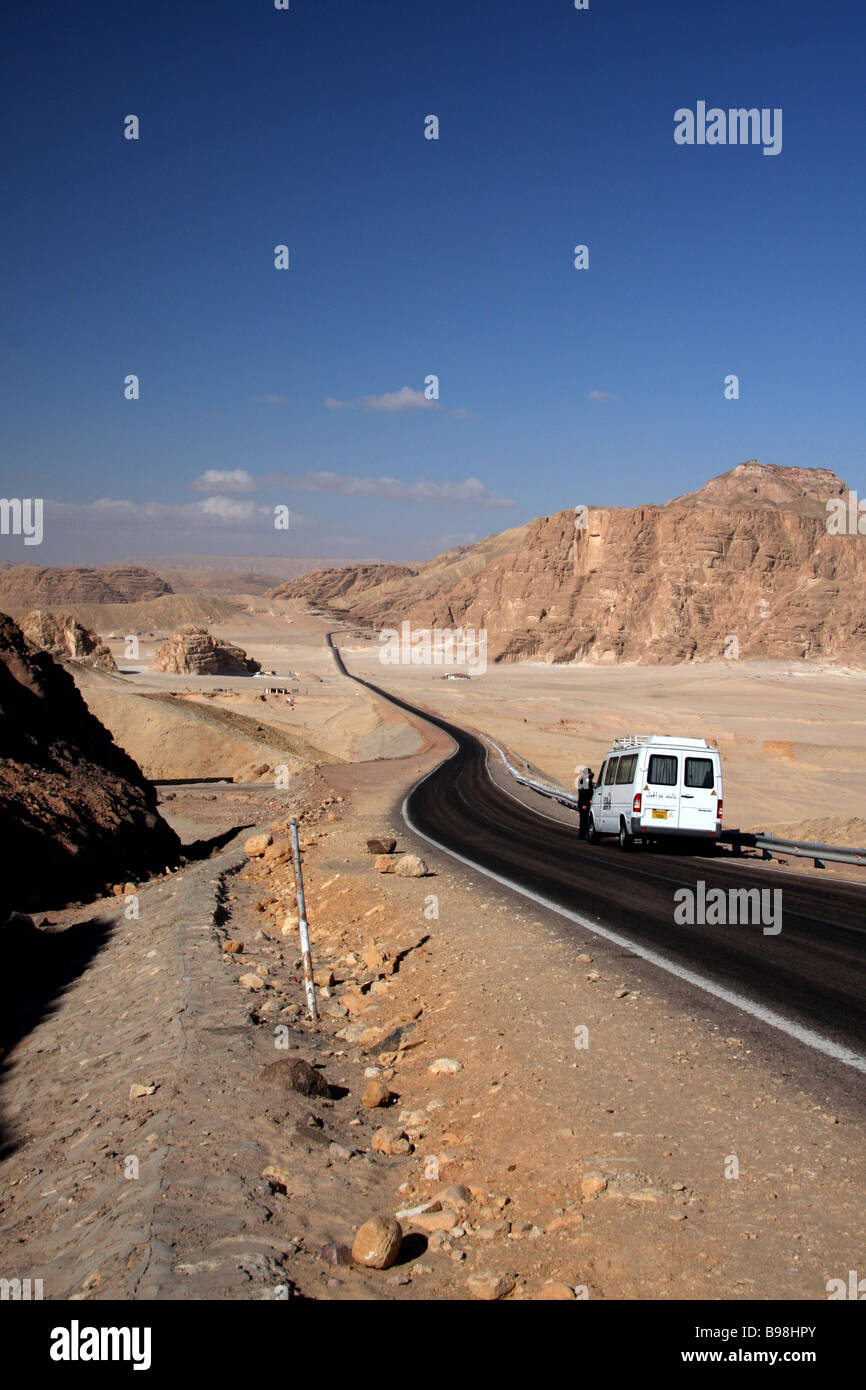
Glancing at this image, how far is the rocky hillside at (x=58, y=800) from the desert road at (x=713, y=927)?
22.0ft

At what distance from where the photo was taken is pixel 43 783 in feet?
59.2

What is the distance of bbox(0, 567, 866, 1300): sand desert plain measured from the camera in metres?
4.29

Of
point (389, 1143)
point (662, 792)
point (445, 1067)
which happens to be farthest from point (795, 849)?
point (389, 1143)

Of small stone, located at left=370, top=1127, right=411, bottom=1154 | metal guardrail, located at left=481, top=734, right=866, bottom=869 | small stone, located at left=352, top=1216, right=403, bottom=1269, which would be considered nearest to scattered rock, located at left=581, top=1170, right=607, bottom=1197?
small stone, located at left=352, top=1216, right=403, bottom=1269

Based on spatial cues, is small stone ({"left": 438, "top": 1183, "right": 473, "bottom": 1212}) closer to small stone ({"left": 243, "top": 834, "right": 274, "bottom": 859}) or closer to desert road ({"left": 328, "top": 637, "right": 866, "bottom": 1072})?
desert road ({"left": 328, "top": 637, "right": 866, "bottom": 1072})

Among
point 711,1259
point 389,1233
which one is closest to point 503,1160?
point 389,1233

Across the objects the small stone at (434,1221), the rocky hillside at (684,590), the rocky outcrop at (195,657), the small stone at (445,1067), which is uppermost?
the rocky hillside at (684,590)

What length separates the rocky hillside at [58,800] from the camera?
16.0 meters

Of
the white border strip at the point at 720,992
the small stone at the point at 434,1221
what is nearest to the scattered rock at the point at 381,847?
the white border strip at the point at 720,992

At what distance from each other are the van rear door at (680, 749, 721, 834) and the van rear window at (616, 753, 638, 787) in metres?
0.98

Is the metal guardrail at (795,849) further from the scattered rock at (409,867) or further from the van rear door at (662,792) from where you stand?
the scattered rock at (409,867)

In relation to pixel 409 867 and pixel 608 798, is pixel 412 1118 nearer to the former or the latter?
pixel 409 867

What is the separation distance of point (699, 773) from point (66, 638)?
98.9m

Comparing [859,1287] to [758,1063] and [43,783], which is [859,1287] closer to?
[758,1063]
